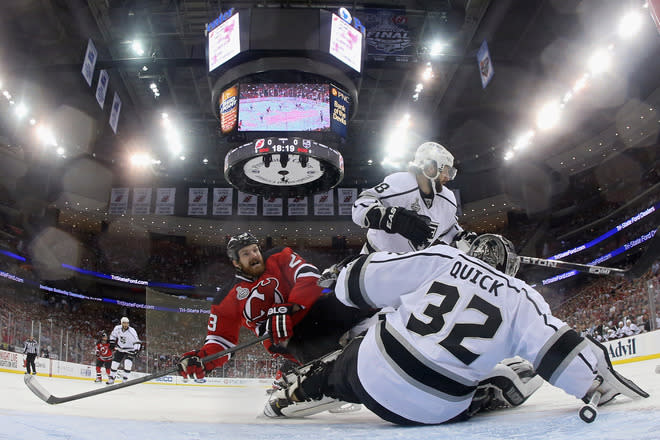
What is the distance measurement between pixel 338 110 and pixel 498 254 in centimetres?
755

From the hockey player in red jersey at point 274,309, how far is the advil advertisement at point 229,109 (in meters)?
6.06

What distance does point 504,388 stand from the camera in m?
2.03

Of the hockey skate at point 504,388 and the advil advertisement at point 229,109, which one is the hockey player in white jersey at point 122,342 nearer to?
the advil advertisement at point 229,109

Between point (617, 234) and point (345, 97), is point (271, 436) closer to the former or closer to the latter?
point (345, 97)

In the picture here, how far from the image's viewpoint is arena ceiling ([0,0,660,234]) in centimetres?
1040

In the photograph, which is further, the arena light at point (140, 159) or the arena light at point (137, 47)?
the arena light at point (140, 159)

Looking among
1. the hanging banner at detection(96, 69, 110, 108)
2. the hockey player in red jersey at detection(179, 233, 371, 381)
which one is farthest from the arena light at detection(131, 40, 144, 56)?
the hockey player in red jersey at detection(179, 233, 371, 381)

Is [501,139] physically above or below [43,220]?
above

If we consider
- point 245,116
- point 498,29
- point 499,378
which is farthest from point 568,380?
point 498,29

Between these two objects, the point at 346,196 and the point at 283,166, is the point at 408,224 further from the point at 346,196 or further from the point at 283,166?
the point at 346,196

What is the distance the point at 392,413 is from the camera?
5.40 feet

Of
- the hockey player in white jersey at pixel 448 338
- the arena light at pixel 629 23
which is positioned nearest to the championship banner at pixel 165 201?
the arena light at pixel 629 23

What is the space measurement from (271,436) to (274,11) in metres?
8.65

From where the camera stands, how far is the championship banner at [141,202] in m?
17.3
